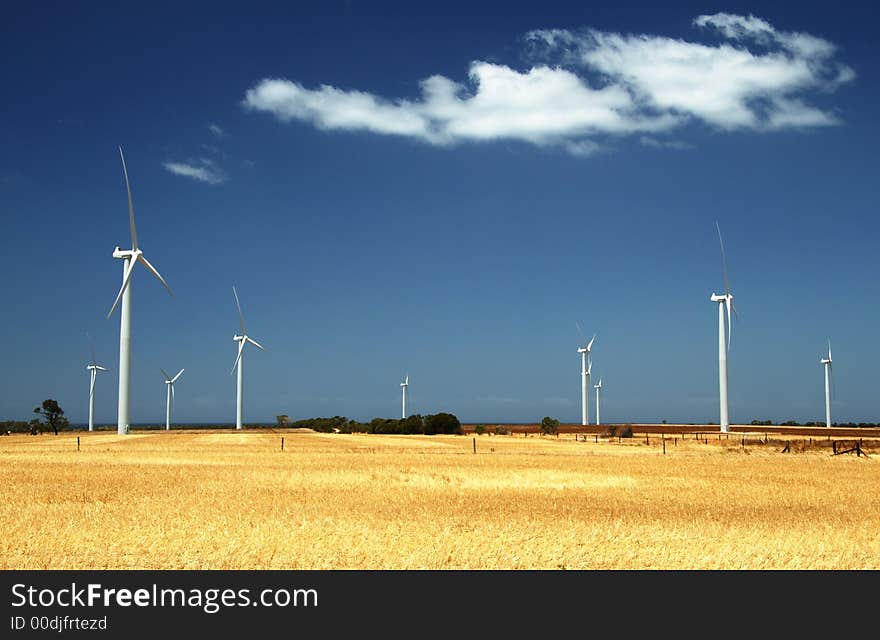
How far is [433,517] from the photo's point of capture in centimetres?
2642

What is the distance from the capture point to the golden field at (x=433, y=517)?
1880cm

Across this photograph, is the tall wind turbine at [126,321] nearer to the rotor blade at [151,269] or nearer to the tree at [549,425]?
the rotor blade at [151,269]

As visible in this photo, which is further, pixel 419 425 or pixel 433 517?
pixel 419 425

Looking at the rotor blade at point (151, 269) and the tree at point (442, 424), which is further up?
the rotor blade at point (151, 269)

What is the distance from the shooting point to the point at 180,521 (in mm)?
24344

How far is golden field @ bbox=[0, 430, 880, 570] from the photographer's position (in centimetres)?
1880

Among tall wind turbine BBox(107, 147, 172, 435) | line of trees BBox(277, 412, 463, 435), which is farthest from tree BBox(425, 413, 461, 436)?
tall wind turbine BBox(107, 147, 172, 435)

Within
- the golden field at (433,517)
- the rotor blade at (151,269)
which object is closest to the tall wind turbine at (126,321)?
the rotor blade at (151,269)

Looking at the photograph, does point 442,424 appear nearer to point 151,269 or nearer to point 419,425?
point 419,425

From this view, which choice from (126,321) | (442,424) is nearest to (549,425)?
(442,424)

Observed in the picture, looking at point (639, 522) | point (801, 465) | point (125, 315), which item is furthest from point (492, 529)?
point (125, 315)

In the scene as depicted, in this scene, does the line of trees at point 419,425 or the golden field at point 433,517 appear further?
the line of trees at point 419,425

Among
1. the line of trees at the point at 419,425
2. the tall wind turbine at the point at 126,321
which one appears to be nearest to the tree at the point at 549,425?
the line of trees at the point at 419,425

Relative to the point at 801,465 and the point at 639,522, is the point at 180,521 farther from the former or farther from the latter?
the point at 801,465
